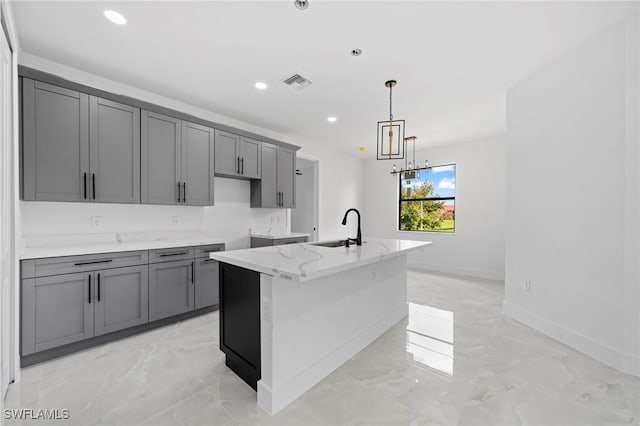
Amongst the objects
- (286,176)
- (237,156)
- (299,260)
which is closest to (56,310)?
(299,260)

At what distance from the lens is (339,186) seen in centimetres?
643

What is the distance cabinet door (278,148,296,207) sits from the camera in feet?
15.1

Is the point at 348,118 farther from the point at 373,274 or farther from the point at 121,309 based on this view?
the point at 121,309

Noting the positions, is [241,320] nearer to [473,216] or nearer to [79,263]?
[79,263]

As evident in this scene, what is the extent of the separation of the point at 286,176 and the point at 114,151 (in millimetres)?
2408

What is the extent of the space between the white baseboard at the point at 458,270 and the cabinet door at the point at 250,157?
417 centimetres

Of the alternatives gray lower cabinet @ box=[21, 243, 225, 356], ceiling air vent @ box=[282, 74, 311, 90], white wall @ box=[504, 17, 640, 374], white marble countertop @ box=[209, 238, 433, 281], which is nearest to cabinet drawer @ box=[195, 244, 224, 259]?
gray lower cabinet @ box=[21, 243, 225, 356]

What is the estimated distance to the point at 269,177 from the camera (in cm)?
443

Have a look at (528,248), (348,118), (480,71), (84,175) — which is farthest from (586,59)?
(84,175)

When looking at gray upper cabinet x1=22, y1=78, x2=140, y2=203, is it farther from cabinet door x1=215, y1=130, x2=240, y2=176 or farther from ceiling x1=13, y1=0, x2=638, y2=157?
cabinet door x1=215, y1=130, x2=240, y2=176

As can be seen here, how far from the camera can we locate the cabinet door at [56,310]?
220 cm

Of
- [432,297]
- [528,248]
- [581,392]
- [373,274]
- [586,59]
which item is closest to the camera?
[581,392]

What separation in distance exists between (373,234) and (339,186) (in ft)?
5.22

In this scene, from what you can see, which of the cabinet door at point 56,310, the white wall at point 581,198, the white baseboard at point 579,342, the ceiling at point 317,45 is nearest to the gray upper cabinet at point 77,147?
the ceiling at point 317,45
